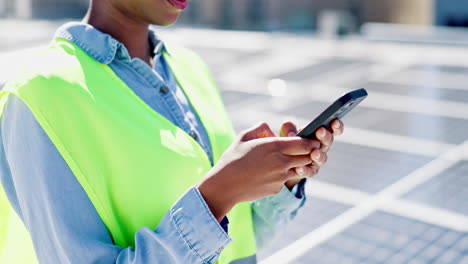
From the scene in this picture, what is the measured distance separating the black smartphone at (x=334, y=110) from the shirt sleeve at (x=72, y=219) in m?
0.22

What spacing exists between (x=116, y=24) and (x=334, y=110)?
0.49 metres

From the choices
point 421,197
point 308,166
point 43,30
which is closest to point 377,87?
point 421,197

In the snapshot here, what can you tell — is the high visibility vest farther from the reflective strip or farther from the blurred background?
the blurred background

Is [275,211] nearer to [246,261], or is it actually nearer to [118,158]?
[246,261]

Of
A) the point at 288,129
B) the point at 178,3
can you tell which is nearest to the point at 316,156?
the point at 288,129

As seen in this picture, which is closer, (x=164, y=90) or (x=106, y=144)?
(x=106, y=144)

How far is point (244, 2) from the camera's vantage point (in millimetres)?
28641

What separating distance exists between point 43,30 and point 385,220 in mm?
10130

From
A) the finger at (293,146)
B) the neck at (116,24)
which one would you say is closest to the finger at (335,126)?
the finger at (293,146)

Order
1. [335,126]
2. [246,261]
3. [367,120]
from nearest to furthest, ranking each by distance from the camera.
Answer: [335,126]
[246,261]
[367,120]

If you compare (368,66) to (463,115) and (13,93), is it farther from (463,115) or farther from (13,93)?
(13,93)

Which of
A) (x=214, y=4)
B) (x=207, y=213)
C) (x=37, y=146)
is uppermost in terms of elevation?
(x=37, y=146)

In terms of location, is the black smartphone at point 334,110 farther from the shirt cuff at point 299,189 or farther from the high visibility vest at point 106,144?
the shirt cuff at point 299,189

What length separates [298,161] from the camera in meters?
1.09
